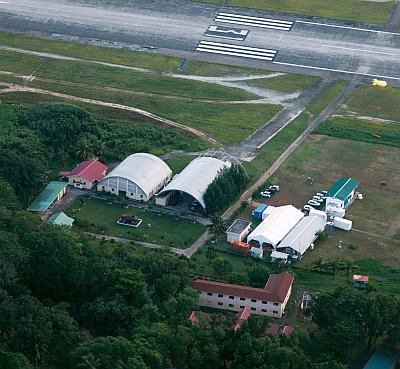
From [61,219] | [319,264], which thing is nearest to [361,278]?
[319,264]

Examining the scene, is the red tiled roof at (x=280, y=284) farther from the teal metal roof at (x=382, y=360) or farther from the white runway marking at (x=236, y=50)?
the white runway marking at (x=236, y=50)

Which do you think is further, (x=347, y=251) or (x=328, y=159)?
(x=328, y=159)

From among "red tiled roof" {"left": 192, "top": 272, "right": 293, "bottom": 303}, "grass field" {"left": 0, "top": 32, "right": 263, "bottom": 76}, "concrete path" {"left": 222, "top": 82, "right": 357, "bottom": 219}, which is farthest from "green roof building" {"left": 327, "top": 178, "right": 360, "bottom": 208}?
"grass field" {"left": 0, "top": 32, "right": 263, "bottom": 76}

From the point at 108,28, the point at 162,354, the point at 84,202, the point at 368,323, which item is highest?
the point at 108,28

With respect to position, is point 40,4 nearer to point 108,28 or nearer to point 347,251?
Answer: point 108,28

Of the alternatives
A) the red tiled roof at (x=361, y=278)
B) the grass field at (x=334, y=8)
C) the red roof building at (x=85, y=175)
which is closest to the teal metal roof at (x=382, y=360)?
the red tiled roof at (x=361, y=278)

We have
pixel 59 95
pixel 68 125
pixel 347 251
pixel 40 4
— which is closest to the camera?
pixel 347 251

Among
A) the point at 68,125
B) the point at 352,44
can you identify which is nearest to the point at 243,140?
the point at 68,125
